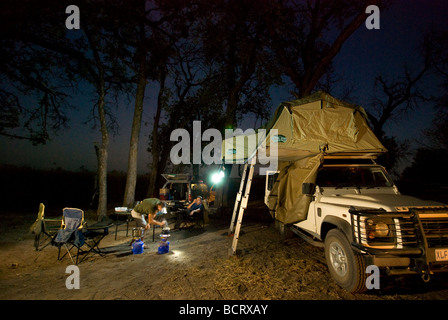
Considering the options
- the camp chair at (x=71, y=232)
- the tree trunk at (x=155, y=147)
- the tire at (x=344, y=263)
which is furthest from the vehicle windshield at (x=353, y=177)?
the tree trunk at (x=155, y=147)

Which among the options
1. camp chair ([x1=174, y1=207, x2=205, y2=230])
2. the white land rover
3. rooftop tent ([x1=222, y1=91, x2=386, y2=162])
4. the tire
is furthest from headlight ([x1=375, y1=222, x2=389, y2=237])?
camp chair ([x1=174, y1=207, x2=205, y2=230])

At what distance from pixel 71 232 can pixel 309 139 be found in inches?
228

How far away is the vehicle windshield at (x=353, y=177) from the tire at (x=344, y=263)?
142cm

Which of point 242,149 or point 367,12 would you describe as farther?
point 367,12

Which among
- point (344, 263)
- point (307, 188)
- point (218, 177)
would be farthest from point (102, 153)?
point (344, 263)

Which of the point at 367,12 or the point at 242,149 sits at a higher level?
the point at 367,12

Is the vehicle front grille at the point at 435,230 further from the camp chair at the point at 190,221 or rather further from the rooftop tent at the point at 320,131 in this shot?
the camp chair at the point at 190,221

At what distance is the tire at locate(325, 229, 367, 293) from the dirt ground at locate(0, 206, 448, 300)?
203 mm

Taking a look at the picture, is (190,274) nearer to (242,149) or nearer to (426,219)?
(242,149)

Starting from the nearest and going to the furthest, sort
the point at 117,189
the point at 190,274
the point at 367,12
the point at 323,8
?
the point at 190,274, the point at 367,12, the point at 323,8, the point at 117,189

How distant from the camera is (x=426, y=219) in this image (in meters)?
Result: 3.29

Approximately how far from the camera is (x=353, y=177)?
531 centimetres

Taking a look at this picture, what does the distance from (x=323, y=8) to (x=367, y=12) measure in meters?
2.61
